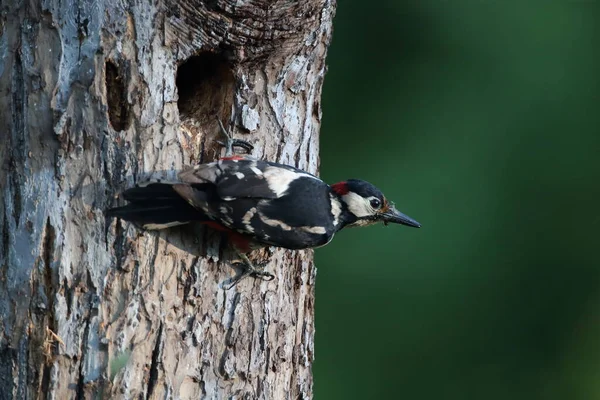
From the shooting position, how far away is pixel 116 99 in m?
3.69

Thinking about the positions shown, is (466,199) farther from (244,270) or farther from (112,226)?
(112,226)

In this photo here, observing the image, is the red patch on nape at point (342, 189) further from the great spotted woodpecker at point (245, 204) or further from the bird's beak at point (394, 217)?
the bird's beak at point (394, 217)

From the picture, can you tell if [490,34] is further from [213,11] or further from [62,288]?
[62,288]

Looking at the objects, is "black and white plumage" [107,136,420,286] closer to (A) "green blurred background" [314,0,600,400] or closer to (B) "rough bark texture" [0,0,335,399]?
(B) "rough bark texture" [0,0,335,399]

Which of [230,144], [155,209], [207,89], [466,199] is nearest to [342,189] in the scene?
[230,144]

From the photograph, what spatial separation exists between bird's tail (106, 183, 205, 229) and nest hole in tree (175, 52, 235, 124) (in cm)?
52

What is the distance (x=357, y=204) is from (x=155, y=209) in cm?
105

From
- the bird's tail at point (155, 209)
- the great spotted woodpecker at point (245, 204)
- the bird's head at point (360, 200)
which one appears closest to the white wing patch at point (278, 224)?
the great spotted woodpecker at point (245, 204)

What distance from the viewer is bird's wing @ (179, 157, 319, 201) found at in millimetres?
3719

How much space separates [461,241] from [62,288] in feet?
15.1

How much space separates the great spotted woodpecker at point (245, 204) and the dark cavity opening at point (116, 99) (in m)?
0.28

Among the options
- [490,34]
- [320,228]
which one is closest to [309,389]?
[320,228]

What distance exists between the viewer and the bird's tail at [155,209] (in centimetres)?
353

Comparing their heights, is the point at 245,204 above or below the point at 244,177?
below
